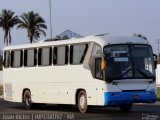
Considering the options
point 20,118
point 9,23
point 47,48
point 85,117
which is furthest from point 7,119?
point 9,23

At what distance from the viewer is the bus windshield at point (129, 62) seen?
22.6 m

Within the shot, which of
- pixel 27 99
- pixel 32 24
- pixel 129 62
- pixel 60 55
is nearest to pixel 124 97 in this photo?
pixel 129 62

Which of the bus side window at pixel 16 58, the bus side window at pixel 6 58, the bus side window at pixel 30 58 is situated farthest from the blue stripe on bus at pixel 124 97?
the bus side window at pixel 6 58

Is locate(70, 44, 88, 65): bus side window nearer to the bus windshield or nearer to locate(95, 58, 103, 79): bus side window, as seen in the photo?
locate(95, 58, 103, 79): bus side window

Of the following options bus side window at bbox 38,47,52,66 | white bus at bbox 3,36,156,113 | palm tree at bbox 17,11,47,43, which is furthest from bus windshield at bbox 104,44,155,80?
palm tree at bbox 17,11,47,43

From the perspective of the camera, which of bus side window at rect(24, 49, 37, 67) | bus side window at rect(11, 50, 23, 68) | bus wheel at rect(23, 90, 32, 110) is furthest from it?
bus side window at rect(11, 50, 23, 68)

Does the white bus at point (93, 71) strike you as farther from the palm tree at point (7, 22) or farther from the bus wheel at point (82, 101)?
the palm tree at point (7, 22)

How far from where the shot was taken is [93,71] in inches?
912

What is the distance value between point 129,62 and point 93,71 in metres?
Result: 1.40

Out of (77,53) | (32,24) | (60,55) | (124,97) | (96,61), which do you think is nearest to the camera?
(124,97)

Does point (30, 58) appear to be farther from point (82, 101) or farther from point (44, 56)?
point (82, 101)

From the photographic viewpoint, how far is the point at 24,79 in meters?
28.9

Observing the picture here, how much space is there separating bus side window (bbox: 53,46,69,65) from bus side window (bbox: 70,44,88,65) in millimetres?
448

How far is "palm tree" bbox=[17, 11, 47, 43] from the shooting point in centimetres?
9938
